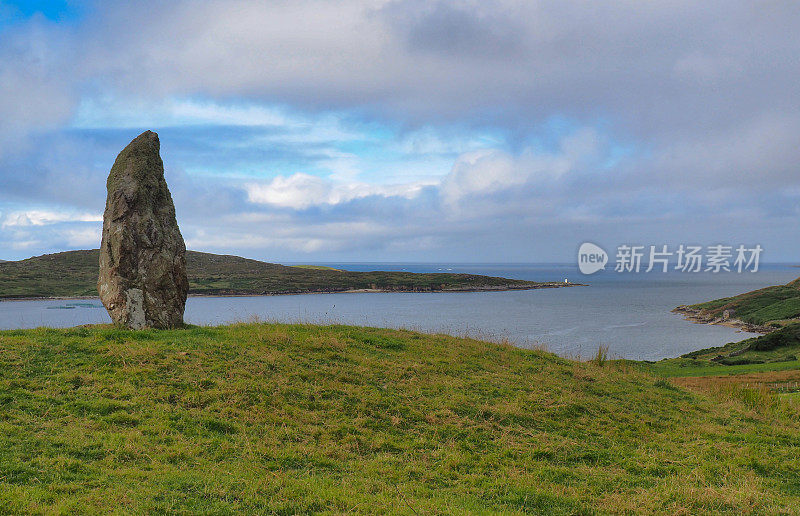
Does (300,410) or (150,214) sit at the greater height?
(150,214)

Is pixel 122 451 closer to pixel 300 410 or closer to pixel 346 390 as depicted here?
pixel 300 410

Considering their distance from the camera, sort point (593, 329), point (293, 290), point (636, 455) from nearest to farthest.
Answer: point (636, 455), point (593, 329), point (293, 290)

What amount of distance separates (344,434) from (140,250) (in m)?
9.89

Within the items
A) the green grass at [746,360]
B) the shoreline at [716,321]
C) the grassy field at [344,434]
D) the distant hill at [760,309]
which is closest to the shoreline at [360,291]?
the shoreline at [716,321]

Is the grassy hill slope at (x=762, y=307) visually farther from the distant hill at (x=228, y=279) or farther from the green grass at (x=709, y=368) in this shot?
the distant hill at (x=228, y=279)

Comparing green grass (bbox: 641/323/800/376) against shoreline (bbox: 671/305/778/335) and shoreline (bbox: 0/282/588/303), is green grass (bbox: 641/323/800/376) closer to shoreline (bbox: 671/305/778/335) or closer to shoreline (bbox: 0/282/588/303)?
shoreline (bbox: 671/305/778/335)

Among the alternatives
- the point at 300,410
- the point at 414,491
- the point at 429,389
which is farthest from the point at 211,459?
the point at 429,389

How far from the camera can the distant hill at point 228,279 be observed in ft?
311

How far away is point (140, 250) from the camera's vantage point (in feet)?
51.7

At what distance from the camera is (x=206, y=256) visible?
153625 mm

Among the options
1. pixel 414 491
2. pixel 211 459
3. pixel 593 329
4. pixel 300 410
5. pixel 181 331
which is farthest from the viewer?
pixel 593 329

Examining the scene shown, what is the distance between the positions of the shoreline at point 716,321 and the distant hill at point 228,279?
223 ft

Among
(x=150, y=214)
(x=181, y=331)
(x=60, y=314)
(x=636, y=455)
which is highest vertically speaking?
(x=150, y=214)

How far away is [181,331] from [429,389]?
8.06m
